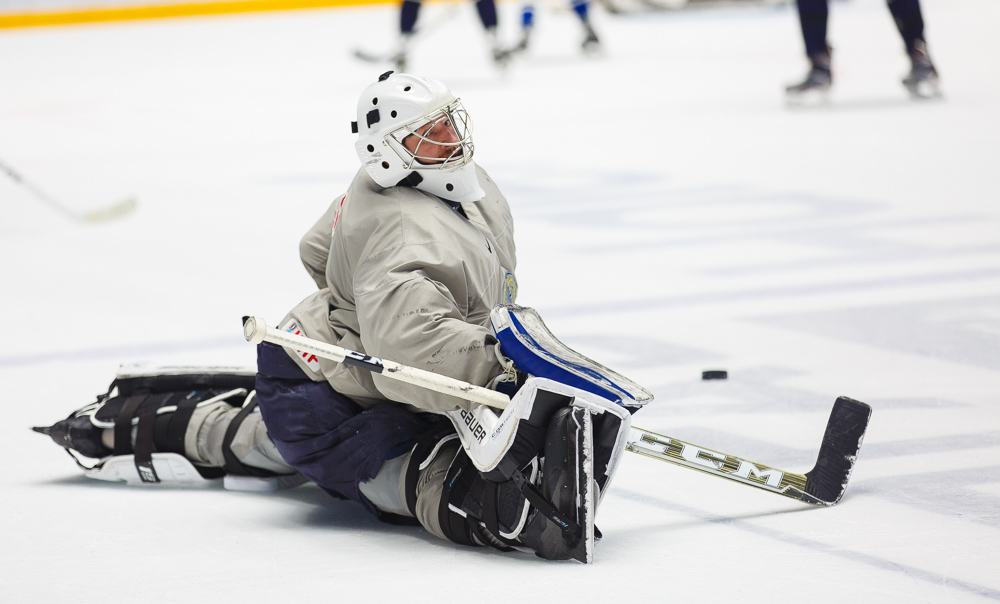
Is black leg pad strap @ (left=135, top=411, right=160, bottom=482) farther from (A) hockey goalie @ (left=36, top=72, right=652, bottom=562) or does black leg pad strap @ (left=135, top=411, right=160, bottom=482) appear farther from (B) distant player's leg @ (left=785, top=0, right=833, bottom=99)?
(B) distant player's leg @ (left=785, top=0, right=833, bottom=99)

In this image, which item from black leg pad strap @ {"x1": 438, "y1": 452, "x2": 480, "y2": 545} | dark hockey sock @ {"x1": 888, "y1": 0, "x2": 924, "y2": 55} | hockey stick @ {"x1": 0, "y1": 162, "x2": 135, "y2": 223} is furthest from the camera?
dark hockey sock @ {"x1": 888, "y1": 0, "x2": 924, "y2": 55}

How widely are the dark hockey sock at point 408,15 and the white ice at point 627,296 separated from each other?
0.50 m

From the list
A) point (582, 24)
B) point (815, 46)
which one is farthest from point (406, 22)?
point (815, 46)

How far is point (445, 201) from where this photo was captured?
2232 mm

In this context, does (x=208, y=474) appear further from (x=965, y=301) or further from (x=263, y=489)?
(x=965, y=301)

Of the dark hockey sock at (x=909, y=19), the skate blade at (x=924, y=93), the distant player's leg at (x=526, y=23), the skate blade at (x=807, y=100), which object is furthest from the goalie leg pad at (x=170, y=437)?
the distant player's leg at (x=526, y=23)

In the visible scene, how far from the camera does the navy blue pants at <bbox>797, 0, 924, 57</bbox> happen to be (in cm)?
712

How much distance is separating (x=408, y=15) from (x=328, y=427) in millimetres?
7205

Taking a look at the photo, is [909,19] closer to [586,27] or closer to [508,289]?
[586,27]

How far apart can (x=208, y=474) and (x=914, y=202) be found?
11.0 ft

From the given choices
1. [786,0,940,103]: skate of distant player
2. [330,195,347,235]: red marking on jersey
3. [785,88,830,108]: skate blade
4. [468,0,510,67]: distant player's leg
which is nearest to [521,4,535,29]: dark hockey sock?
[468,0,510,67]: distant player's leg

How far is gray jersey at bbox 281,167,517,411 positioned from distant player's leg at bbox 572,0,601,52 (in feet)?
26.9

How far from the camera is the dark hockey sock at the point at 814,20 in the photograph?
23.4 ft

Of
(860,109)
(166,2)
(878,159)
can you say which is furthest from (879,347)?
(166,2)
